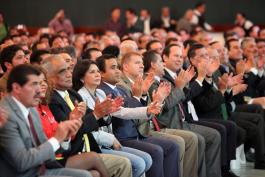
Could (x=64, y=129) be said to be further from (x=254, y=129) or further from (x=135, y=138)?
(x=254, y=129)

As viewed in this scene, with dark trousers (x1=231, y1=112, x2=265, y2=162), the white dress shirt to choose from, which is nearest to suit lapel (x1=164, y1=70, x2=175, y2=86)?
dark trousers (x1=231, y1=112, x2=265, y2=162)

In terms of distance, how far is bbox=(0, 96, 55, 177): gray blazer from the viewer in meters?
4.16

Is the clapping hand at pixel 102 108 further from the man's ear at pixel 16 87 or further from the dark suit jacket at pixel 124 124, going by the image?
the man's ear at pixel 16 87

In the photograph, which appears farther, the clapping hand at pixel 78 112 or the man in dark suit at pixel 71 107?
the man in dark suit at pixel 71 107

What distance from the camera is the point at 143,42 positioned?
10680 millimetres

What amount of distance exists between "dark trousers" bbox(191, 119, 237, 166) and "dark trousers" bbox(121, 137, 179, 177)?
3.72 feet

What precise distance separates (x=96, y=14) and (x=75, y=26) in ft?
2.05

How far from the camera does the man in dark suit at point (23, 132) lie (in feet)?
13.7

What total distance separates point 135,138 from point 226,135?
1.53m

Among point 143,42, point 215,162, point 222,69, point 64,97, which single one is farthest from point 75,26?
point 64,97

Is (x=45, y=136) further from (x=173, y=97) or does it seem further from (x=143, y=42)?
(x=143, y=42)

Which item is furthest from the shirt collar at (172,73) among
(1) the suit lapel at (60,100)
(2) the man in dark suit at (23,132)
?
(2) the man in dark suit at (23,132)

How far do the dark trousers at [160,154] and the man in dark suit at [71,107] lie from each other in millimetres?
638

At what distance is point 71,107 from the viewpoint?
17.2 feet
